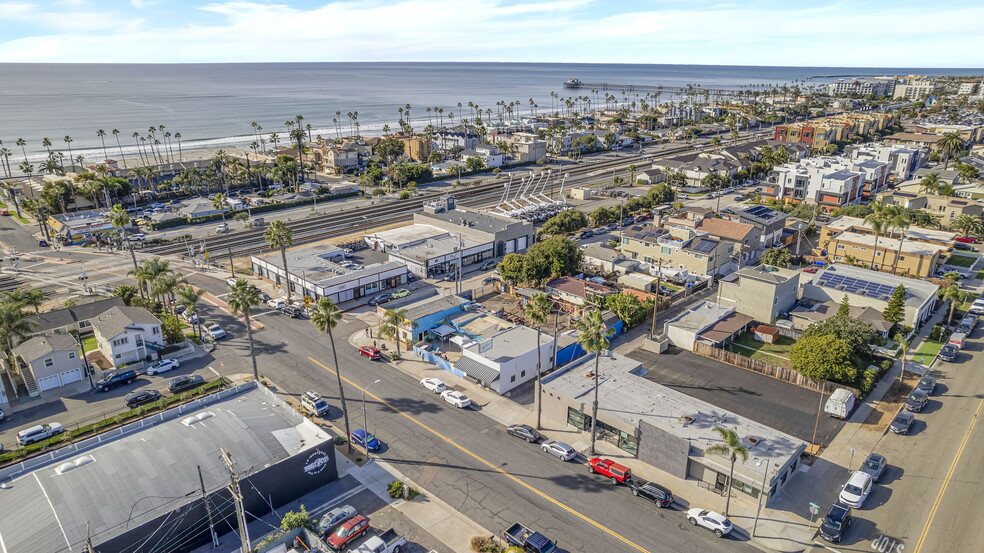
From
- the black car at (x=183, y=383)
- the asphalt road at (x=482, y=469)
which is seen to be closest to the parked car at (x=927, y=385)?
the asphalt road at (x=482, y=469)

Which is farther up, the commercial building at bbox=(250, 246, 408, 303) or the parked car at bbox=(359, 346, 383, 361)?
the commercial building at bbox=(250, 246, 408, 303)

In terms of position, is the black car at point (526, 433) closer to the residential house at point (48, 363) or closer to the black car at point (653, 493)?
the black car at point (653, 493)

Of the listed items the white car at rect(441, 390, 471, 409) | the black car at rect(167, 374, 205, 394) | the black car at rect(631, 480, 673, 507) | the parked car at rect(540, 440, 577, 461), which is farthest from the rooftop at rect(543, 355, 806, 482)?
the black car at rect(167, 374, 205, 394)

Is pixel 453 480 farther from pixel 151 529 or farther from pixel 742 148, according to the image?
pixel 742 148

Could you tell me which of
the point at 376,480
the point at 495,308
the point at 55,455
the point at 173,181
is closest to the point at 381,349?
the point at 495,308

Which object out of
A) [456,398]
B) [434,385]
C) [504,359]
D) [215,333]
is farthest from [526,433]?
[215,333]

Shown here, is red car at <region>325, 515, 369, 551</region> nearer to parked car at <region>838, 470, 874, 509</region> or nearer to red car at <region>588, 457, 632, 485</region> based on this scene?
red car at <region>588, 457, 632, 485</region>
